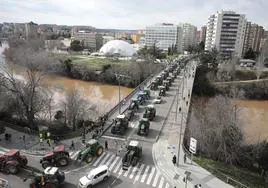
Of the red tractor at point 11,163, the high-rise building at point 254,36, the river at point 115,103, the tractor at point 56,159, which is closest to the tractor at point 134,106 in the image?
the river at point 115,103

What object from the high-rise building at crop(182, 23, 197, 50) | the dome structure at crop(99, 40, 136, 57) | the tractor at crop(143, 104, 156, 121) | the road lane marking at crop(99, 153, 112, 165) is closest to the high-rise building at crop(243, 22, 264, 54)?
the high-rise building at crop(182, 23, 197, 50)

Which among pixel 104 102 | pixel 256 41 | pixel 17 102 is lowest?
pixel 104 102

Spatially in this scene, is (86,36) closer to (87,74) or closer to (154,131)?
(87,74)

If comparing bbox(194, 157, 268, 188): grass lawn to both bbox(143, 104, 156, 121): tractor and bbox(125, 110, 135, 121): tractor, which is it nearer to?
bbox(143, 104, 156, 121): tractor

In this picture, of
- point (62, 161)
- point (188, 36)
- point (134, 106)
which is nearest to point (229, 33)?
point (188, 36)

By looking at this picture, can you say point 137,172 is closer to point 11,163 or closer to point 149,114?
point 11,163

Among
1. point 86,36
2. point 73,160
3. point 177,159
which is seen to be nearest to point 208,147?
point 177,159
